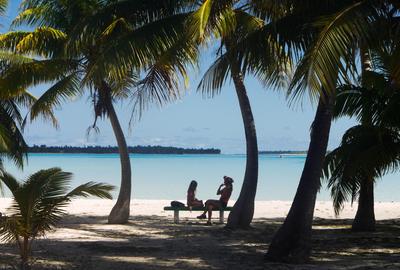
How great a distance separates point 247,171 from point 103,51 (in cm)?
427

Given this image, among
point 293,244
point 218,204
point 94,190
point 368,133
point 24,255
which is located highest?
point 368,133

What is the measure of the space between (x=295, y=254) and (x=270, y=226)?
5.55m

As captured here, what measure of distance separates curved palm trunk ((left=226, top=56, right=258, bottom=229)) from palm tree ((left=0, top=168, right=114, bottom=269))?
18.5 ft

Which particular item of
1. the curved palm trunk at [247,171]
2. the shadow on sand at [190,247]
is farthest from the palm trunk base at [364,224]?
the curved palm trunk at [247,171]

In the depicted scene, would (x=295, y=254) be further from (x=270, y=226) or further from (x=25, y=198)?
(x=270, y=226)

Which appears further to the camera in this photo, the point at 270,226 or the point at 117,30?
the point at 270,226

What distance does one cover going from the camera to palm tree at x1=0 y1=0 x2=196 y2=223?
9805mm

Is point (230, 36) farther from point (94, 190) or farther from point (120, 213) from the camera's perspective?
point (120, 213)

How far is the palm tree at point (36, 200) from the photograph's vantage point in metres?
6.89

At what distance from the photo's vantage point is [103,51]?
9797 mm

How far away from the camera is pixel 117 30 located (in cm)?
1144

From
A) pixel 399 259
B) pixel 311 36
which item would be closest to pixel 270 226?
pixel 399 259

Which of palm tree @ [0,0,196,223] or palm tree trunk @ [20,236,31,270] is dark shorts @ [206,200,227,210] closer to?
palm tree @ [0,0,196,223]

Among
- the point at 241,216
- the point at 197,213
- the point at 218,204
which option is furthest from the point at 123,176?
the point at 197,213
